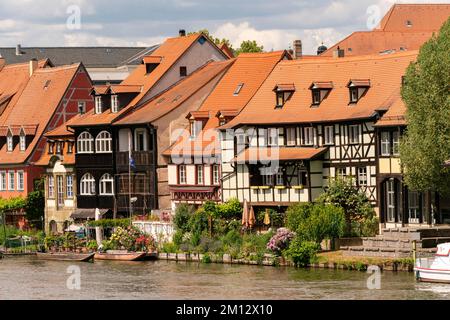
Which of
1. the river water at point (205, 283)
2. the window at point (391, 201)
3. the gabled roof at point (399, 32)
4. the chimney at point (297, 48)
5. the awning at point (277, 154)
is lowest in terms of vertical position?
the river water at point (205, 283)

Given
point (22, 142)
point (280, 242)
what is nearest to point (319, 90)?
point (280, 242)

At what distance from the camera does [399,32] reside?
398 ft

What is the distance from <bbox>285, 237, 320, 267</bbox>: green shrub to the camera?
6912 cm

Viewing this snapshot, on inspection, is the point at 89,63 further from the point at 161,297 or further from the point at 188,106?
the point at 161,297

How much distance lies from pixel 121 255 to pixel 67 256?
3693mm

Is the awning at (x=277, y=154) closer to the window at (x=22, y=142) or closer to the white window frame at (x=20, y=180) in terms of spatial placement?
the white window frame at (x=20, y=180)

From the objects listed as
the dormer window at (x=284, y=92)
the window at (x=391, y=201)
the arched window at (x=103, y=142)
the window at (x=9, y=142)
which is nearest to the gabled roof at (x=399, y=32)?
the arched window at (x=103, y=142)

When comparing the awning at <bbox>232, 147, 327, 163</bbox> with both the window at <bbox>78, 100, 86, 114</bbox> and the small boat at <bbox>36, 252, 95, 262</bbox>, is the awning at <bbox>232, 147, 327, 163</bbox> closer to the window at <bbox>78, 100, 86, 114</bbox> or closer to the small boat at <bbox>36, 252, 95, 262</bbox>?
the small boat at <bbox>36, 252, 95, 262</bbox>

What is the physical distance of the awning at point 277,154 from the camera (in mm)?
77500

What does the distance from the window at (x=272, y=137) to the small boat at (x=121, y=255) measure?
8.38 meters

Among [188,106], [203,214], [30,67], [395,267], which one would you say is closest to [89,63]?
[30,67]

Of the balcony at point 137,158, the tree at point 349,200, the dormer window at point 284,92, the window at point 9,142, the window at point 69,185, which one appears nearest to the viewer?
the tree at point 349,200

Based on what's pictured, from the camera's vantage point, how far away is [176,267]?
238 ft

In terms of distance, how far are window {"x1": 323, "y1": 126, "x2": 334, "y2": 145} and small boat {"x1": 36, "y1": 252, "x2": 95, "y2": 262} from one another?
42.1 ft
